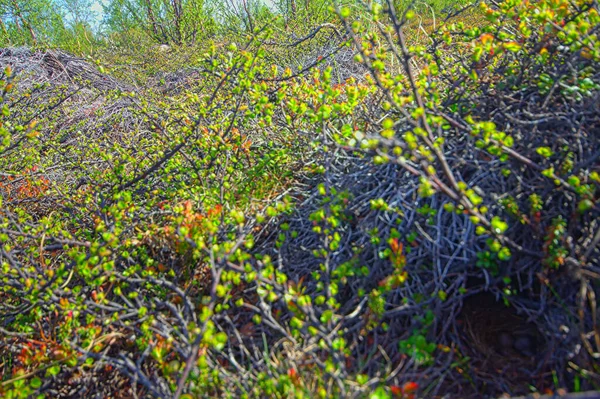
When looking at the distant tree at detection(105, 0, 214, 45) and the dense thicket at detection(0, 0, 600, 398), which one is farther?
the distant tree at detection(105, 0, 214, 45)

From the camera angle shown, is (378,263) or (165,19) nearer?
(378,263)

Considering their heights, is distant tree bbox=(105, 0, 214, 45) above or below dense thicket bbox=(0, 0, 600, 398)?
above

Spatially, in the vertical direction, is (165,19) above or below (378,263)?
above

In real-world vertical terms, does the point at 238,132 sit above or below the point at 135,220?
above

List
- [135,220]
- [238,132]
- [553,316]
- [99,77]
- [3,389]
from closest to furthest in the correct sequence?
[553,316] < [3,389] < [135,220] < [238,132] < [99,77]

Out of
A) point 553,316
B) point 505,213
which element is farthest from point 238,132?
point 553,316

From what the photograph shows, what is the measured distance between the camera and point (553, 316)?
5.07ft

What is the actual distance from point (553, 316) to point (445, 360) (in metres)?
0.42

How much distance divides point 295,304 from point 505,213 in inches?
36.1

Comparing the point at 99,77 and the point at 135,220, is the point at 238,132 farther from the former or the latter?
the point at 99,77

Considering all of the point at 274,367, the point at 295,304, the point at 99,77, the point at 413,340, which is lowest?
the point at 413,340

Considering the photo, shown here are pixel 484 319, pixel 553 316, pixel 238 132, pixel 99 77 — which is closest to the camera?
pixel 553 316

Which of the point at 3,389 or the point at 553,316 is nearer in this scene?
the point at 553,316

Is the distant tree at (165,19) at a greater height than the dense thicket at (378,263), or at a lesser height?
greater
